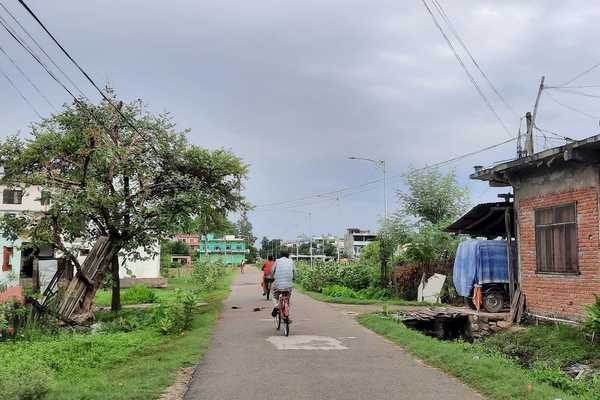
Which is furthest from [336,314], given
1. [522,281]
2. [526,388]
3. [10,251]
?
[10,251]

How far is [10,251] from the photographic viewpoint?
96.5 ft

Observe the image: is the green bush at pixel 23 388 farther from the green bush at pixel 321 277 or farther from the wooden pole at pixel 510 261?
the green bush at pixel 321 277

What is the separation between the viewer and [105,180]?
1549 centimetres

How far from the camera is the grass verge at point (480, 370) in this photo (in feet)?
21.5

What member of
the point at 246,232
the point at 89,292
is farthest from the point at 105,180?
the point at 246,232

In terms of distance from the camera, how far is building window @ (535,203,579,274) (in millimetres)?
11656

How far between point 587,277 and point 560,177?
2.34 m

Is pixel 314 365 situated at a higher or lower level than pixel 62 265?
lower

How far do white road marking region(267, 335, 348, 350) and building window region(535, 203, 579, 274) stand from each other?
5.56 metres

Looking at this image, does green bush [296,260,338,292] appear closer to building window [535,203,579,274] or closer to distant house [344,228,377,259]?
building window [535,203,579,274]

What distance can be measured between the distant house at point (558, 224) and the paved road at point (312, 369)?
4.35 metres

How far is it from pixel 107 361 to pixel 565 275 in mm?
9752

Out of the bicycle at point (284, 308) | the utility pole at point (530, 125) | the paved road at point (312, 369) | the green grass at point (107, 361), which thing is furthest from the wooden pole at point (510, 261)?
the green grass at point (107, 361)

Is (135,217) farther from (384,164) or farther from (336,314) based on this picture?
(384,164)
